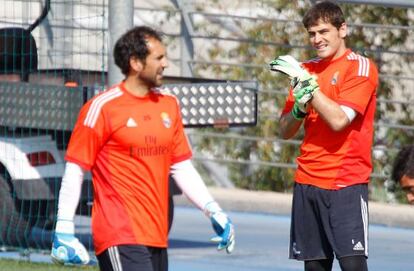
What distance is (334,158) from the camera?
7840 millimetres

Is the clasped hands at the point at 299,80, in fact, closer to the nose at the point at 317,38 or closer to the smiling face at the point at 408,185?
the nose at the point at 317,38

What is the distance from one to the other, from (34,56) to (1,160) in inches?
39.0

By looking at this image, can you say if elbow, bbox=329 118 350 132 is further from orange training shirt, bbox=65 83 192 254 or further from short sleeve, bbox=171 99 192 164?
orange training shirt, bbox=65 83 192 254

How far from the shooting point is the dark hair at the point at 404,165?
213 inches

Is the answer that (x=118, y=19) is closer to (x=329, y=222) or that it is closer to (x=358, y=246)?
(x=329, y=222)

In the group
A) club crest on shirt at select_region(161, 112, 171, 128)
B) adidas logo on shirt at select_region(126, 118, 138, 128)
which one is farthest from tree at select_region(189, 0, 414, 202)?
adidas logo on shirt at select_region(126, 118, 138, 128)

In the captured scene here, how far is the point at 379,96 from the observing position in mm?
13648

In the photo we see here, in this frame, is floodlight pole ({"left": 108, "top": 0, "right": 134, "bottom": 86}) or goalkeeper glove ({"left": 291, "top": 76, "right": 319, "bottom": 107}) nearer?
goalkeeper glove ({"left": 291, "top": 76, "right": 319, "bottom": 107})

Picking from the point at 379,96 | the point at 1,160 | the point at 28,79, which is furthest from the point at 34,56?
the point at 379,96

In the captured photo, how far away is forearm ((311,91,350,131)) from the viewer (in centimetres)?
755

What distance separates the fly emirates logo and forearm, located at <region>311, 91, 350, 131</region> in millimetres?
1081

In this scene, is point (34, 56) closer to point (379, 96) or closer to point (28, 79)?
point (28, 79)

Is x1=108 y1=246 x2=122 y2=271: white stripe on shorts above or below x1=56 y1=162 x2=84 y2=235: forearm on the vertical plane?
below

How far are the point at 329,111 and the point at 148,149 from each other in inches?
47.6
